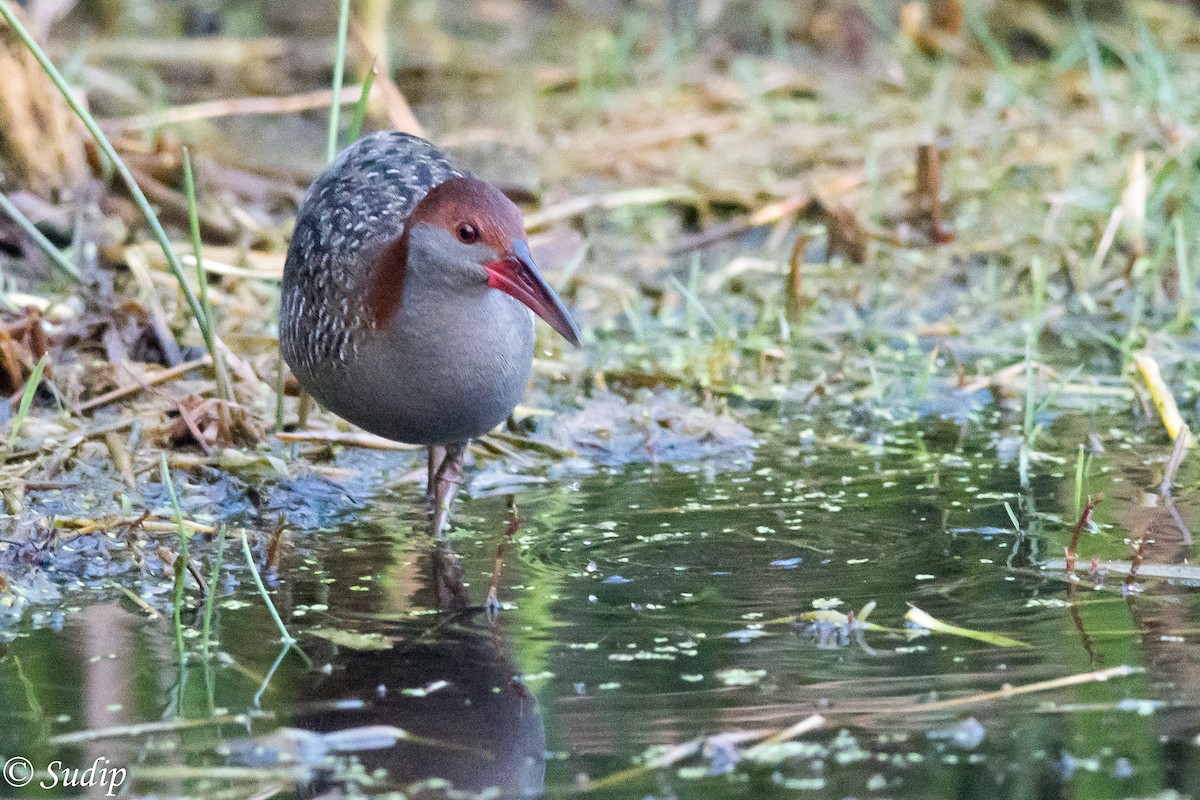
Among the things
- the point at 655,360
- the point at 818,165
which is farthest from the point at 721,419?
the point at 818,165

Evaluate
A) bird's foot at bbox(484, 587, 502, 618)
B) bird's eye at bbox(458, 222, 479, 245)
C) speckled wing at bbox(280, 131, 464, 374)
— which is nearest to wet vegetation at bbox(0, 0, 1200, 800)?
bird's foot at bbox(484, 587, 502, 618)

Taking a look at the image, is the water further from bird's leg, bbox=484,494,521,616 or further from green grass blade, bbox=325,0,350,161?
green grass blade, bbox=325,0,350,161

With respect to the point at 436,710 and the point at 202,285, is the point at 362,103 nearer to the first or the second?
the point at 202,285

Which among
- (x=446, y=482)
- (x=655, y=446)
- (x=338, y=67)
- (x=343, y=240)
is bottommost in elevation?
(x=655, y=446)

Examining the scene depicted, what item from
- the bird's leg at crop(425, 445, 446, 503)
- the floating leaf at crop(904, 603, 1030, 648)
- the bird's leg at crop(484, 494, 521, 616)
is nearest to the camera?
the floating leaf at crop(904, 603, 1030, 648)

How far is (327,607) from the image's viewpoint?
3.60 meters

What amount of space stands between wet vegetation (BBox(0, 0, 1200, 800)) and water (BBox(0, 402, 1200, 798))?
0.04ft

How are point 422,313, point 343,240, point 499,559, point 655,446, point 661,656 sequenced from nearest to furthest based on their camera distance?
point 661,656, point 499,559, point 422,313, point 343,240, point 655,446

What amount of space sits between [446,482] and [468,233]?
78cm

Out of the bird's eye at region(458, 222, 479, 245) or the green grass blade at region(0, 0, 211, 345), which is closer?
the bird's eye at region(458, 222, 479, 245)

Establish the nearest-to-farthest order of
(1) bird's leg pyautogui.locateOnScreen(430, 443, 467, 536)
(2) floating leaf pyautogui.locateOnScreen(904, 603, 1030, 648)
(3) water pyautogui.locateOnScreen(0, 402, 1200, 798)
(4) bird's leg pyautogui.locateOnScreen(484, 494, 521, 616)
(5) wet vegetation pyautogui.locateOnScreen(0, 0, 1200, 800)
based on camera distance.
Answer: (3) water pyautogui.locateOnScreen(0, 402, 1200, 798), (5) wet vegetation pyautogui.locateOnScreen(0, 0, 1200, 800), (2) floating leaf pyautogui.locateOnScreen(904, 603, 1030, 648), (4) bird's leg pyautogui.locateOnScreen(484, 494, 521, 616), (1) bird's leg pyautogui.locateOnScreen(430, 443, 467, 536)

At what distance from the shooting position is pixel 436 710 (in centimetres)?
298

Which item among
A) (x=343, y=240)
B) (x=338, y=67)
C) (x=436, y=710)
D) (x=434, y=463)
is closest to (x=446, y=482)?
(x=434, y=463)

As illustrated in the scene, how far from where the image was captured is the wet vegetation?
2.85m
